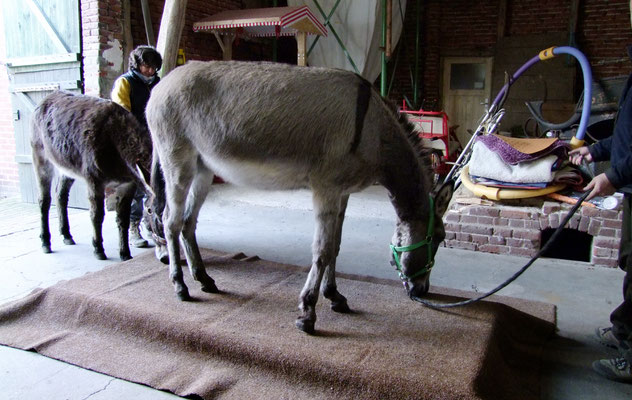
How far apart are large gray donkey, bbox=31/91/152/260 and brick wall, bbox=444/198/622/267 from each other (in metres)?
3.21

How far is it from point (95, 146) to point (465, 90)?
994cm

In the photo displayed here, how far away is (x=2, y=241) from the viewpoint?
4.79 metres

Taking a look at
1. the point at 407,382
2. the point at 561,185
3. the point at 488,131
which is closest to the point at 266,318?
the point at 407,382

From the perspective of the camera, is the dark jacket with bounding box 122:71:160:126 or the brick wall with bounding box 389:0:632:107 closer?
the dark jacket with bounding box 122:71:160:126

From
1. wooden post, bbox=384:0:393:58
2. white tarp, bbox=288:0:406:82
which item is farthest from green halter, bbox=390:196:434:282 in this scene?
white tarp, bbox=288:0:406:82

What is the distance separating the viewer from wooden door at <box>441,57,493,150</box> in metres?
11.4

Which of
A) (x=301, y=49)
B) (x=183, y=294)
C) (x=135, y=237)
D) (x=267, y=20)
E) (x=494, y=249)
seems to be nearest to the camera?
(x=183, y=294)

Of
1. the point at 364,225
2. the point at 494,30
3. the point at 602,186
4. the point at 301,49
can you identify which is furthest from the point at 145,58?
the point at 494,30

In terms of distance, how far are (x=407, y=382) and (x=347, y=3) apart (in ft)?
26.3

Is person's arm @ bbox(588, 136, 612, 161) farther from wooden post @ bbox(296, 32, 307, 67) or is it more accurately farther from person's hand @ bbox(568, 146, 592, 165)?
wooden post @ bbox(296, 32, 307, 67)

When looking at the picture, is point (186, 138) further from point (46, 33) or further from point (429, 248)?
point (46, 33)

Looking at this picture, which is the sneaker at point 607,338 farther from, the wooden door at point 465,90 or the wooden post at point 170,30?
the wooden door at point 465,90

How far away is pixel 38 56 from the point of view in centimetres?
617

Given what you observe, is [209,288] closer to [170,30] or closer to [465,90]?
[170,30]
